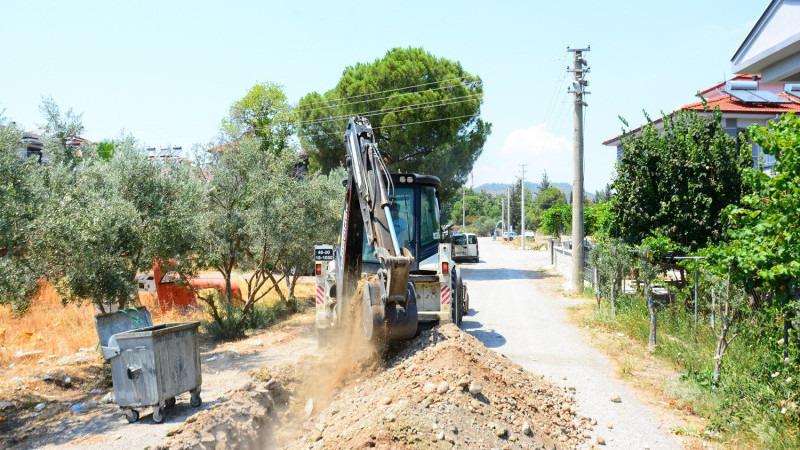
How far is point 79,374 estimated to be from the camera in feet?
33.4

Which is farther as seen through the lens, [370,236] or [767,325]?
[370,236]

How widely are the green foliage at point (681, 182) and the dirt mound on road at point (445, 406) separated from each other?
6.14 meters

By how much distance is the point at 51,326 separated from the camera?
1364cm

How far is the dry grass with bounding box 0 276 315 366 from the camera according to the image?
1178cm

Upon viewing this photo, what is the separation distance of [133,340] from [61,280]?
7.83 ft

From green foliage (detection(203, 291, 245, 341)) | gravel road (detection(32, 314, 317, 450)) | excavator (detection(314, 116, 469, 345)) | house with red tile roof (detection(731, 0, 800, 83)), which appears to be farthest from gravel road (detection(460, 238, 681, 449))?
green foliage (detection(203, 291, 245, 341))

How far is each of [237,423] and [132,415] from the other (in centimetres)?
214

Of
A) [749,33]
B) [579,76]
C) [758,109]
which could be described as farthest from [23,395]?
[758,109]

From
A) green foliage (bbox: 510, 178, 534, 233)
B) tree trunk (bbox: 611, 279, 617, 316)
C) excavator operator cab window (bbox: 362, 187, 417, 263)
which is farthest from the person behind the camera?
green foliage (bbox: 510, 178, 534, 233)

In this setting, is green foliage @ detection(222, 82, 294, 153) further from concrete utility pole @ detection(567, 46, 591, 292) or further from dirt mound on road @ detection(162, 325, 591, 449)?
dirt mound on road @ detection(162, 325, 591, 449)

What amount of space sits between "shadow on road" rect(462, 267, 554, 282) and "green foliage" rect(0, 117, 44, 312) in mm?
16735

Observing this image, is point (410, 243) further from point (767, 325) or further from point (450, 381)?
point (767, 325)

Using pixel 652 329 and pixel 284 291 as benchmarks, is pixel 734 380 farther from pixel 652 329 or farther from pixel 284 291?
pixel 284 291

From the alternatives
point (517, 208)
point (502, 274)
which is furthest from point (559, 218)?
point (517, 208)
